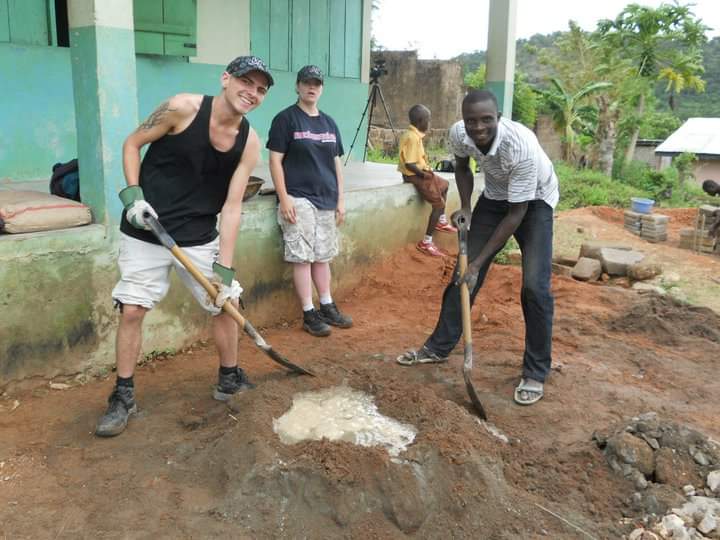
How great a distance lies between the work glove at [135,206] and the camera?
9.61 ft

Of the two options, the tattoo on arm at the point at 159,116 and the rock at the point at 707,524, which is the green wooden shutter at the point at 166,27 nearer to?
the tattoo on arm at the point at 159,116

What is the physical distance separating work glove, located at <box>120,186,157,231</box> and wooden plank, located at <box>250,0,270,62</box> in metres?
4.98

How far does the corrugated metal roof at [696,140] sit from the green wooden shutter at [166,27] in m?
16.3

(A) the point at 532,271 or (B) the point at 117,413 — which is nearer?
(B) the point at 117,413

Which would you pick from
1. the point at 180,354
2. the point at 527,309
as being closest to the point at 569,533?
the point at 527,309

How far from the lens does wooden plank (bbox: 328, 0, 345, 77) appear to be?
8359mm

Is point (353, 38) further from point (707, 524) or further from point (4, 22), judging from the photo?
point (707, 524)

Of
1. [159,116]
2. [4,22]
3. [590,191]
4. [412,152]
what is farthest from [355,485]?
[590,191]

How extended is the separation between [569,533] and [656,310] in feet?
11.0

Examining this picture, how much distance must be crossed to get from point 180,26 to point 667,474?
5.69 m

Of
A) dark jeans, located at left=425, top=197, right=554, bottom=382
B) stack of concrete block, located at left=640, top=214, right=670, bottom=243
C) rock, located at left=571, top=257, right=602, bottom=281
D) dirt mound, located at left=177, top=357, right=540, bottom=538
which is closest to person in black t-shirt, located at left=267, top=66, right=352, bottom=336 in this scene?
dark jeans, located at left=425, top=197, right=554, bottom=382

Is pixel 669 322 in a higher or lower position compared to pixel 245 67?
lower

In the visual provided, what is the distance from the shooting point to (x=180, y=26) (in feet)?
21.1

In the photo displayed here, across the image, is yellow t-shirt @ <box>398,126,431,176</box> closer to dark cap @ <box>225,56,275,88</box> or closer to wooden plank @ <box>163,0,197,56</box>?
wooden plank @ <box>163,0,197,56</box>
